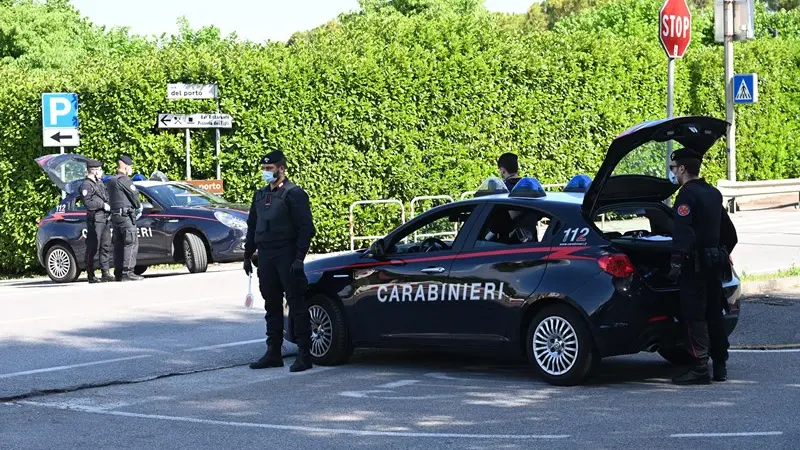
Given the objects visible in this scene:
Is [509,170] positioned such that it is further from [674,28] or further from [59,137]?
[59,137]

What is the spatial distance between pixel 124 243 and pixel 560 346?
39.7 ft

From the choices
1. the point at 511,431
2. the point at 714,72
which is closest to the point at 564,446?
the point at 511,431

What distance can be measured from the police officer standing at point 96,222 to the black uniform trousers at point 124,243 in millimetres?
316

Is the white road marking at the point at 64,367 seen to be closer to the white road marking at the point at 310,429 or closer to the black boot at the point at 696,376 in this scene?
the white road marking at the point at 310,429

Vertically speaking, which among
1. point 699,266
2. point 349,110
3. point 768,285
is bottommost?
point 768,285

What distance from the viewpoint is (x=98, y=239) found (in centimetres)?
2130

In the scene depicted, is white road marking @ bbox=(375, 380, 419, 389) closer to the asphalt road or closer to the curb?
the asphalt road

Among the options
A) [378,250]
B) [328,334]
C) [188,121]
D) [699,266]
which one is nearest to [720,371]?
[699,266]

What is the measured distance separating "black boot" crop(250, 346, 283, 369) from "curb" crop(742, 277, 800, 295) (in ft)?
19.5

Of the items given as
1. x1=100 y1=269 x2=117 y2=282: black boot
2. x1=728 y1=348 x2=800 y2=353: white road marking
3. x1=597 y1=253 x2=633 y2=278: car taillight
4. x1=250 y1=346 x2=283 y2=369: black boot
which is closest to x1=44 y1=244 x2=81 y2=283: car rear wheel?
x1=100 y1=269 x2=117 y2=282: black boot

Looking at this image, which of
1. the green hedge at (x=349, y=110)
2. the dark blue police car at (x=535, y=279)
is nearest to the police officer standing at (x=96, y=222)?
the green hedge at (x=349, y=110)

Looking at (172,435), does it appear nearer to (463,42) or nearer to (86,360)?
(86,360)

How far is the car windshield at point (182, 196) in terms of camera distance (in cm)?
2188

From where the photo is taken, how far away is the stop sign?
1788 centimetres
